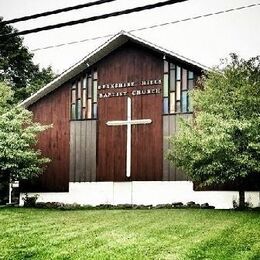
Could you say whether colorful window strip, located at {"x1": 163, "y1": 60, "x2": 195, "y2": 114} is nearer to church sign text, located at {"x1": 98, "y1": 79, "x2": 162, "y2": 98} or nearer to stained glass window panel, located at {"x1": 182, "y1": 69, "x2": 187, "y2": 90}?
stained glass window panel, located at {"x1": 182, "y1": 69, "x2": 187, "y2": 90}

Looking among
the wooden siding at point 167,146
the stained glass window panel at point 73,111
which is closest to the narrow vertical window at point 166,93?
the wooden siding at point 167,146

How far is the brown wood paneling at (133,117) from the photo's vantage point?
89.1 feet

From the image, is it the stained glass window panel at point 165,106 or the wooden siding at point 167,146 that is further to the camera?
the stained glass window panel at point 165,106

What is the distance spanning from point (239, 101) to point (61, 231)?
10.6 meters

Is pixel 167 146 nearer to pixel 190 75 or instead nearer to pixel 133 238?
pixel 190 75

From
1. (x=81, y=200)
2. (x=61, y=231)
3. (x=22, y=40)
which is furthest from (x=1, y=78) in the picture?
(x=61, y=231)

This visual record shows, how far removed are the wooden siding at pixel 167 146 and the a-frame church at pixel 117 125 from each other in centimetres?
5

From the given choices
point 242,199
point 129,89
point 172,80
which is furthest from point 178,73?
point 242,199

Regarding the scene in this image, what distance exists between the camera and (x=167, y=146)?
87.7ft

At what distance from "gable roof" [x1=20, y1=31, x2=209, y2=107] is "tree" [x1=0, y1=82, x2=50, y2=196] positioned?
228 centimetres

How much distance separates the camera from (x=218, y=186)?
84.0ft

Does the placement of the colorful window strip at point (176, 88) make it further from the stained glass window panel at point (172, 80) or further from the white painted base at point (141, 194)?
the white painted base at point (141, 194)

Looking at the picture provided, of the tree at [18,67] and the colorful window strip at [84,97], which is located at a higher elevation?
the tree at [18,67]

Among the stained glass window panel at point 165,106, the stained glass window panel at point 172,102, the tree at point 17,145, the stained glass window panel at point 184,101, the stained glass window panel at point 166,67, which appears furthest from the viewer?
the stained glass window panel at point 166,67
